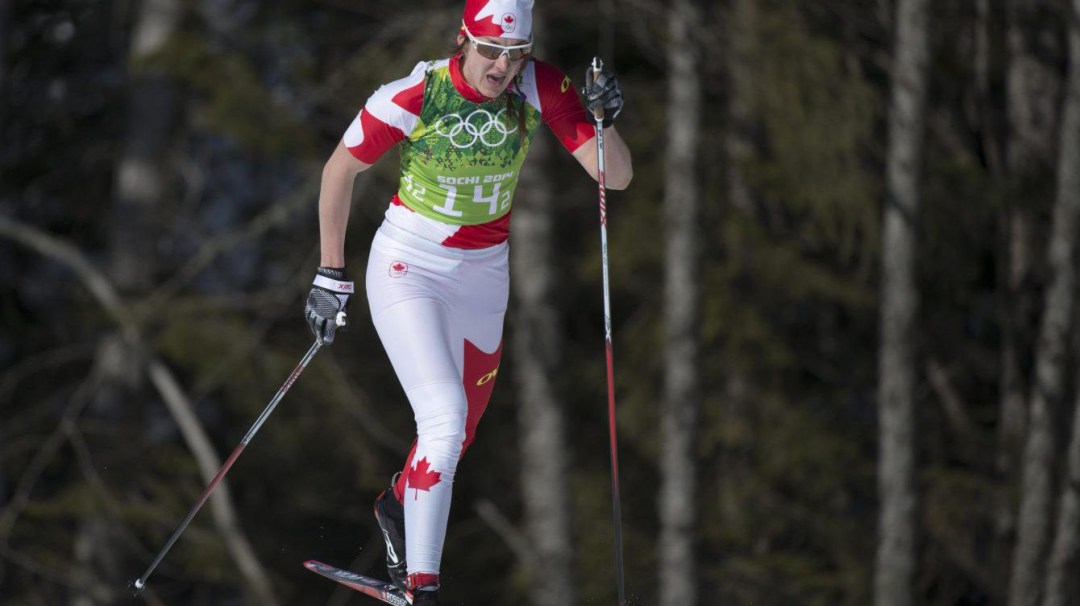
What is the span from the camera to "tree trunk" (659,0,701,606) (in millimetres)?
12211

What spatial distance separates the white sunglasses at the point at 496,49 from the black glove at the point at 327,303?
0.96m

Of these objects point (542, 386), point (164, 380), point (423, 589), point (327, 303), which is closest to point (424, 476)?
point (423, 589)

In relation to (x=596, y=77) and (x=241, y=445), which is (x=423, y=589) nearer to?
(x=241, y=445)

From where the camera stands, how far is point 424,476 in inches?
209

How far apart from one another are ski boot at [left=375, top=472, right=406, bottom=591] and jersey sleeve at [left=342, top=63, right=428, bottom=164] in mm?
1271

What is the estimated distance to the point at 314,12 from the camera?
582 inches

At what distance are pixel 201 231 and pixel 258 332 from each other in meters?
2.60

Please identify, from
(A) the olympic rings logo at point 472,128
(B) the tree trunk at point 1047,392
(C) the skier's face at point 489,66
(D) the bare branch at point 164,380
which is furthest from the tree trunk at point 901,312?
(C) the skier's face at point 489,66

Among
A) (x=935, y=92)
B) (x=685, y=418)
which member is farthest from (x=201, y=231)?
(x=935, y=92)

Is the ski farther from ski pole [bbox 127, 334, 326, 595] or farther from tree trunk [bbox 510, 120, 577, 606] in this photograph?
tree trunk [bbox 510, 120, 577, 606]

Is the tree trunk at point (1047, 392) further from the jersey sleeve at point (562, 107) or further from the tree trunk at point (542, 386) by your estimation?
the jersey sleeve at point (562, 107)

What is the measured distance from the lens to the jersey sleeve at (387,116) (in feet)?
17.4

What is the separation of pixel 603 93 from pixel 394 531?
178 centimetres

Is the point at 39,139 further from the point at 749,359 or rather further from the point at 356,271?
the point at 749,359
